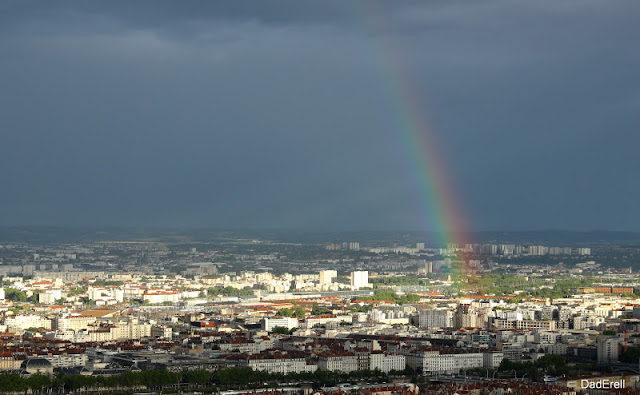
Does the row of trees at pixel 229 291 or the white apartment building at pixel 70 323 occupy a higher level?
the row of trees at pixel 229 291

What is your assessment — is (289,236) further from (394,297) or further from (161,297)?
(161,297)

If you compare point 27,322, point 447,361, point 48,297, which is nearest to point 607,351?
point 447,361

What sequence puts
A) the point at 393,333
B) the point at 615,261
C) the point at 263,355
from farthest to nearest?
the point at 615,261 < the point at 393,333 < the point at 263,355

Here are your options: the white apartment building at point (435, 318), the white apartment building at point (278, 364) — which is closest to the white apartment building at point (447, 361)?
the white apartment building at point (278, 364)

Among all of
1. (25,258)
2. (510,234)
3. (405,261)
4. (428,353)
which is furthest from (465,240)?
(428,353)

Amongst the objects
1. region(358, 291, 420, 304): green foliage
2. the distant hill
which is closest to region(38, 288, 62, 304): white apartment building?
region(358, 291, 420, 304): green foliage

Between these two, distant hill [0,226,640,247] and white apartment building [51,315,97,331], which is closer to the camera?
white apartment building [51,315,97,331]

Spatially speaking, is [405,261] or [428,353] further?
[405,261]

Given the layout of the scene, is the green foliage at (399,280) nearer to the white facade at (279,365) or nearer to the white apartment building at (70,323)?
the white apartment building at (70,323)

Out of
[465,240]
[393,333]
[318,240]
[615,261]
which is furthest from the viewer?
[318,240]

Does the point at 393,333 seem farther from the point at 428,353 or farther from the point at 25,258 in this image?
the point at 25,258

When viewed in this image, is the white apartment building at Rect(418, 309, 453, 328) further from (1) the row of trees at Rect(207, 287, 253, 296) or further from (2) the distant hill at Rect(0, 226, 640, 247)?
(2) the distant hill at Rect(0, 226, 640, 247)
